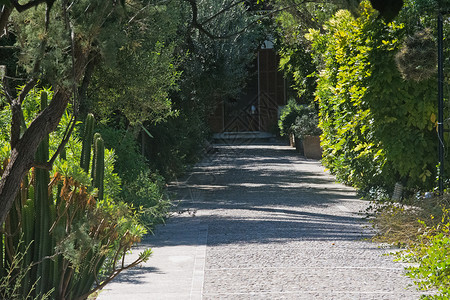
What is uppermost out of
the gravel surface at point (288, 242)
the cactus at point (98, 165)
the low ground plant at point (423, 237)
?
the cactus at point (98, 165)

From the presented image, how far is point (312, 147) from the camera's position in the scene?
2236 centimetres

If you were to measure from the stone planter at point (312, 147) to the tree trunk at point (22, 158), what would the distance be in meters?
19.0

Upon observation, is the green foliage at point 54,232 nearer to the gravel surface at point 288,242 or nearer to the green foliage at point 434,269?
the gravel surface at point 288,242

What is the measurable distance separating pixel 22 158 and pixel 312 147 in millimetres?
19375

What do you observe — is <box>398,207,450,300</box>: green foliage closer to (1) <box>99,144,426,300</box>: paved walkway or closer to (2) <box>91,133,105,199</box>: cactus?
(1) <box>99,144,426,300</box>: paved walkway

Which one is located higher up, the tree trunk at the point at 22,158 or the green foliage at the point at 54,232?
the tree trunk at the point at 22,158

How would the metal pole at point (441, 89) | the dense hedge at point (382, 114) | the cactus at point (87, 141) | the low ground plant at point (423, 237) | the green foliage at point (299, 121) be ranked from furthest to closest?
the green foliage at point (299, 121) < the dense hedge at point (382, 114) < the metal pole at point (441, 89) < the low ground plant at point (423, 237) < the cactus at point (87, 141)

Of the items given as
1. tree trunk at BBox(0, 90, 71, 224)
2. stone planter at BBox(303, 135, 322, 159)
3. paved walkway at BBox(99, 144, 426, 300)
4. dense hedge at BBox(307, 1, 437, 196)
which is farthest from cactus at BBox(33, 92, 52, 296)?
stone planter at BBox(303, 135, 322, 159)

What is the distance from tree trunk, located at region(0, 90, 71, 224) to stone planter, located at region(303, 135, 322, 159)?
62.4 feet

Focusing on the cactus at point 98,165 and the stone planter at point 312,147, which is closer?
the cactus at point 98,165

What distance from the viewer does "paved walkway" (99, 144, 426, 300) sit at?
6023mm

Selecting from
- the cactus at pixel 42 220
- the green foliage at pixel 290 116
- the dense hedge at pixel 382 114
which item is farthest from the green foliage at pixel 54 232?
the green foliage at pixel 290 116

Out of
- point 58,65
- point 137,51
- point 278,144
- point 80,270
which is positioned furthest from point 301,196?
point 278,144

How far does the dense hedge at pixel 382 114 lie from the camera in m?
11.0
